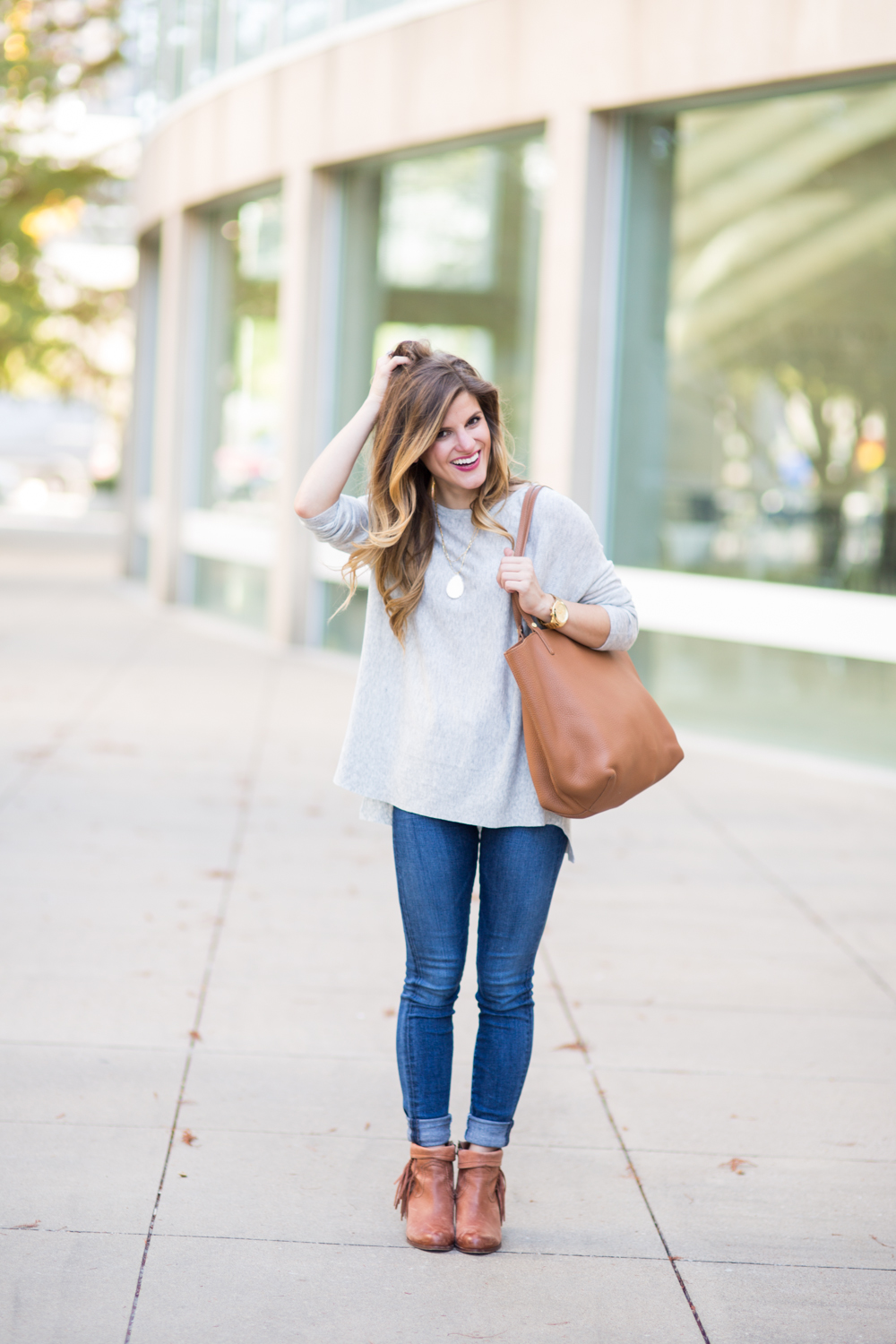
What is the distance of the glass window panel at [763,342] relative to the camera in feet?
30.9

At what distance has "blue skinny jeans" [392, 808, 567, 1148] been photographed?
327cm

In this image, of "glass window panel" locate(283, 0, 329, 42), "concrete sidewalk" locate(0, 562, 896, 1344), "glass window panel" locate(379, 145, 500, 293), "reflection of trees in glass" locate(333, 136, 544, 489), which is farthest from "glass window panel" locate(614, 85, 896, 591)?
"glass window panel" locate(283, 0, 329, 42)

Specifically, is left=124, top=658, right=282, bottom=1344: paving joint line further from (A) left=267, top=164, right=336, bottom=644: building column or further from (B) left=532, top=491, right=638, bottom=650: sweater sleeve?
(A) left=267, top=164, right=336, bottom=644: building column

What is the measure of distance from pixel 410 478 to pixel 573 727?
618 millimetres

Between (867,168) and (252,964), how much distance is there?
6.54 metres

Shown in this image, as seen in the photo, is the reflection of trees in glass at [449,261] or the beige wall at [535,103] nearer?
the beige wall at [535,103]

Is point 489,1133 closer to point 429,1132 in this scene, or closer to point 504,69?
point 429,1132

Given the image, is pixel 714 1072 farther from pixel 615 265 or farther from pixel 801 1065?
pixel 615 265

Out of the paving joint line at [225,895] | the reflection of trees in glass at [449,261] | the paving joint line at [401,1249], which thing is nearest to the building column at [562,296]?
the reflection of trees in glass at [449,261]

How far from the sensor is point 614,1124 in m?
4.00

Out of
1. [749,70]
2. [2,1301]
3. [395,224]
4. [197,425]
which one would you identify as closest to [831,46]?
[749,70]

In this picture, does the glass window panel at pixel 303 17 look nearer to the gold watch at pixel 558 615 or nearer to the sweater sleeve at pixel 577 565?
the sweater sleeve at pixel 577 565

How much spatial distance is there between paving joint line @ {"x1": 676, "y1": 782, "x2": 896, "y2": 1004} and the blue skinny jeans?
216 cm

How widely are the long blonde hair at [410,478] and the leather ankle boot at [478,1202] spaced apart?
112cm
